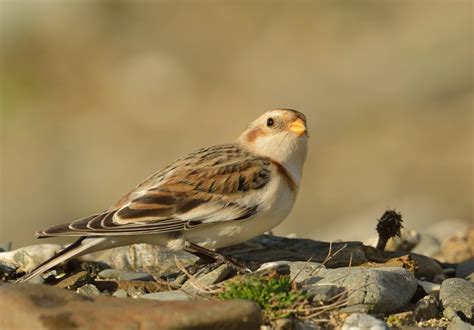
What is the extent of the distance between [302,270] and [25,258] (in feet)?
7.31

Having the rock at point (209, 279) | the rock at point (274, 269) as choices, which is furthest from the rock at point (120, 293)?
the rock at point (274, 269)

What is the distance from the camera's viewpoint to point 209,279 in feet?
19.7

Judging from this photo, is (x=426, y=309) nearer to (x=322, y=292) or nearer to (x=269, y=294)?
(x=322, y=292)

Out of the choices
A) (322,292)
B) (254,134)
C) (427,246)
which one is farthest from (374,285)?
(427,246)

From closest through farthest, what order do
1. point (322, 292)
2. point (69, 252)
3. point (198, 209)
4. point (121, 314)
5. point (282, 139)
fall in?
1. point (121, 314)
2. point (322, 292)
3. point (69, 252)
4. point (198, 209)
5. point (282, 139)

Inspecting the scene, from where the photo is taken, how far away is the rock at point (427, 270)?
23.2 feet

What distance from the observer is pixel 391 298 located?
579 cm

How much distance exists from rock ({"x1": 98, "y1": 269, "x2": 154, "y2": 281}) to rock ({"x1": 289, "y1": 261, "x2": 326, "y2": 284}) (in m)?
1.02

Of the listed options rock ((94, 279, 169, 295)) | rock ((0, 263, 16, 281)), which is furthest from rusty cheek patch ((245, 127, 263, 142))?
rock ((0, 263, 16, 281))

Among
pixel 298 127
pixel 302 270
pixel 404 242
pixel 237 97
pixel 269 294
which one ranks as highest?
pixel 237 97

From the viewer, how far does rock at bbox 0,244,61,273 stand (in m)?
7.15

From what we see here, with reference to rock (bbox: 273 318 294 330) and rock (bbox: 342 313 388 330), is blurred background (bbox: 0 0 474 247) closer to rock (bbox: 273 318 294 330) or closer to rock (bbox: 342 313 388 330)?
rock (bbox: 342 313 388 330)

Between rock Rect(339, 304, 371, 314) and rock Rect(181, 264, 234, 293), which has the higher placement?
rock Rect(339, 304, 371, 314)

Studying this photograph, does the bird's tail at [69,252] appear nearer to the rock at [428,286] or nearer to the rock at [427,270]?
the rock at [428,286]
